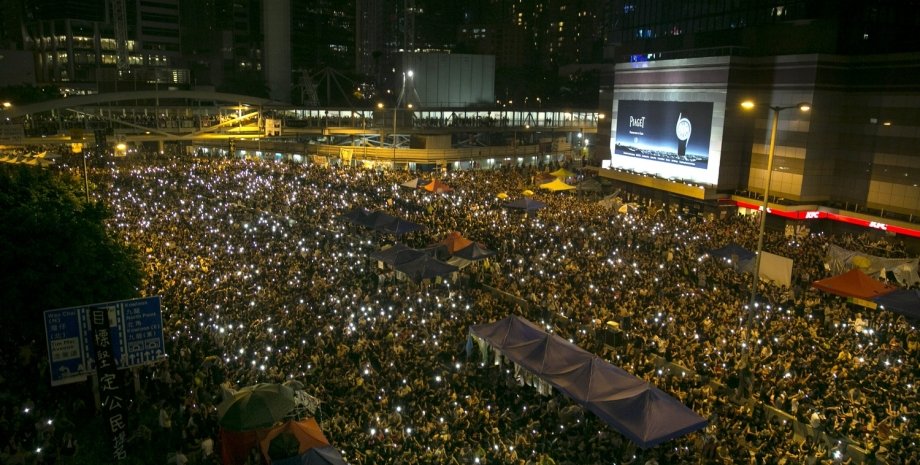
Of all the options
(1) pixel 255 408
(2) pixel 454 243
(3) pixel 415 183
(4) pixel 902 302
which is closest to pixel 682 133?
(3) pixel 415 183

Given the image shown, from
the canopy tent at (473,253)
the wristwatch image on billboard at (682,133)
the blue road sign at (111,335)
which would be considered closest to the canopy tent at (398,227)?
the canopy tent at (473,253)

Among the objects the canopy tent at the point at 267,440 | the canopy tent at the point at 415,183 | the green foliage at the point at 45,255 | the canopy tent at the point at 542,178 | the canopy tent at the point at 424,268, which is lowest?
the canopy tent at the point at 267,440

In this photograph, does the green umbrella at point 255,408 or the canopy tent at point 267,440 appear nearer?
the canopy tent at point 267,440

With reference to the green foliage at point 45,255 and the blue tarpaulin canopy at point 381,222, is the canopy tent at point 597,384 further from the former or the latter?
the blue tarpaulin canopy at point 381,222

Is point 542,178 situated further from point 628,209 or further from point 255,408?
point 255,408

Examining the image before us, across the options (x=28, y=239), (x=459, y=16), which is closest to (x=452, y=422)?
(x=28, y=239)
